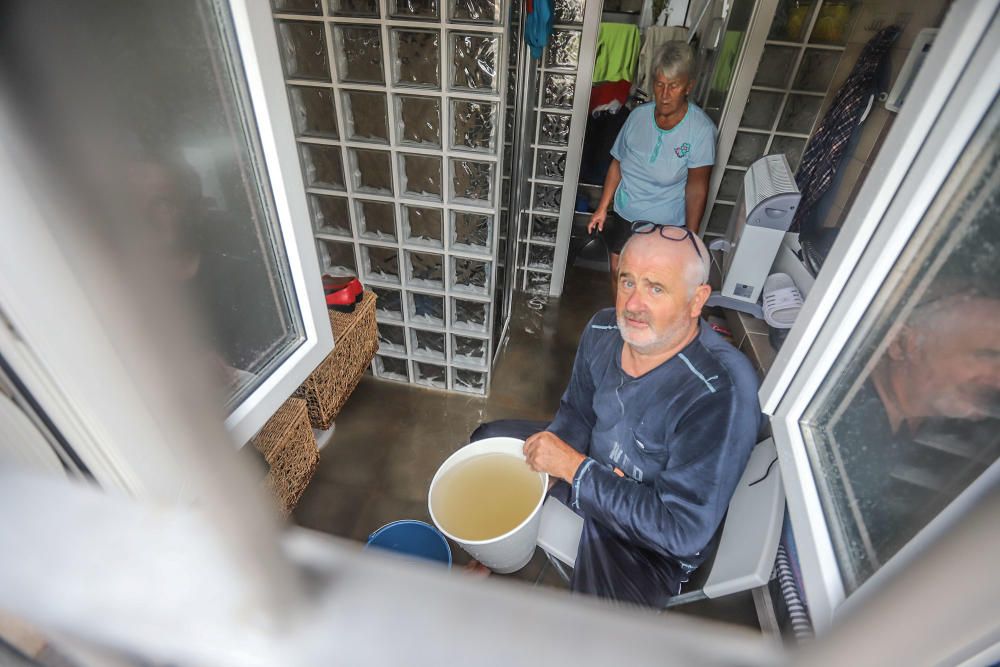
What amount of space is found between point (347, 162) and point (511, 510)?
4.38 ft

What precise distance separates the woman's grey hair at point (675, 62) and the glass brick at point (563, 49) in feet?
1.63

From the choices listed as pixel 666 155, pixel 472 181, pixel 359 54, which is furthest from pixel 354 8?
pixel 666 155

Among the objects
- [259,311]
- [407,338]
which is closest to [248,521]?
[259,311]

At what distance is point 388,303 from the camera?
6.91 feet

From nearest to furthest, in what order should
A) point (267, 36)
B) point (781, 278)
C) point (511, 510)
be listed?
point (267, 36) < point (511, 510) < point (781, 278)

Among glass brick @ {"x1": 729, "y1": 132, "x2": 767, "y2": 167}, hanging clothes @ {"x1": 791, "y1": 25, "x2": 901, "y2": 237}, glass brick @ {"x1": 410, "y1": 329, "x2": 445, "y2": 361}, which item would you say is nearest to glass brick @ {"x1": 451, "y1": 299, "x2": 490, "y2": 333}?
glass brick @ {"x1": 410, "y1": 329, "x2": 445, "y2": 361}

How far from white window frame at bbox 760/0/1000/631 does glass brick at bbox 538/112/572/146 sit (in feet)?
6.62

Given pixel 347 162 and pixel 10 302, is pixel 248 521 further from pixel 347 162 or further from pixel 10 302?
pixel 347 162

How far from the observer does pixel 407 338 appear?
2.17m

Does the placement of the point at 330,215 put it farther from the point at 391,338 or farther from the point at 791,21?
the point at 791,21

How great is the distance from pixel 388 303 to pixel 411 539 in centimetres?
108

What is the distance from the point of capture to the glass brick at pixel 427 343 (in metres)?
2.17

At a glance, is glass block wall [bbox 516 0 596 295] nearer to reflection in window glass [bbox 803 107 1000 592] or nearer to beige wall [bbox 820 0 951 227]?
beige wall [bbox 820 0 951 227]

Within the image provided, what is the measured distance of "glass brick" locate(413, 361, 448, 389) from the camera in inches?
88.7
